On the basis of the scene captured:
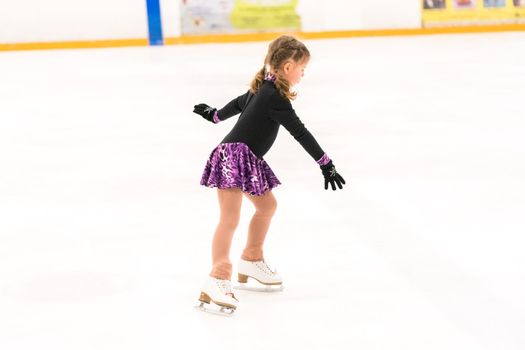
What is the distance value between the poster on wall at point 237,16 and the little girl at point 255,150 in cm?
912

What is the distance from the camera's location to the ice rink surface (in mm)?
2480

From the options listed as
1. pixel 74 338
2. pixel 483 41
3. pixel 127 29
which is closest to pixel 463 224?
pixel 74 338

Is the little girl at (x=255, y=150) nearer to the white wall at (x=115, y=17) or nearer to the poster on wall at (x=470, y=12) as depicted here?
the white wall at (x=115, y=17)

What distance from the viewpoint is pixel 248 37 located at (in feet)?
38.2

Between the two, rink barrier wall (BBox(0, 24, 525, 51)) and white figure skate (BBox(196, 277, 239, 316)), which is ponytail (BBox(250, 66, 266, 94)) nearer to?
white figure skate (BBox(196, 277, 239, 316))

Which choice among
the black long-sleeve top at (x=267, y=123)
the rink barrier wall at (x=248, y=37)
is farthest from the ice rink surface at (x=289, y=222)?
the rink barrier wall at (x=248, y=37)

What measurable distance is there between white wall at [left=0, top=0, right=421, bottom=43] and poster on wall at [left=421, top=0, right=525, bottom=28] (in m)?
0.32

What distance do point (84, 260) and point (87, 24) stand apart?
8719 millimetres

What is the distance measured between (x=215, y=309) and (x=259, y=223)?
27 centimetres

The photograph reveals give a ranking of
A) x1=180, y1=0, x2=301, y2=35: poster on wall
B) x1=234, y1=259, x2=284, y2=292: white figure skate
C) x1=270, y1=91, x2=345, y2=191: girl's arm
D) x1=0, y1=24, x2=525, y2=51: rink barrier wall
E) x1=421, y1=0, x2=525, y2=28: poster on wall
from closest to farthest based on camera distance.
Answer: x1=270, y1=91, x2=345, y2=191: girl's arm < x1=234, y1=259, x2=284, y2=292: white figure skate < x1=0, y1=24, x2=525, y2=51: rink barrier wall < x1=180, y1=0, x2=301, y2=35: poster on wall < x1=421, y1=0, x2=525, y2=28: poster on wall

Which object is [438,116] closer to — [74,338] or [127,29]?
[74,338]

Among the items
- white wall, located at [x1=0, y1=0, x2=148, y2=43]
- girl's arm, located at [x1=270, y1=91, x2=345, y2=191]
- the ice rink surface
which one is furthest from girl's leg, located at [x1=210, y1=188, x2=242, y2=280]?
white wall, located at [x1=0, y1=0, x2=148, y2=43]

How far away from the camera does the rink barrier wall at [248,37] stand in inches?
446

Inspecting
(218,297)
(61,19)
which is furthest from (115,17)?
(218,297)
